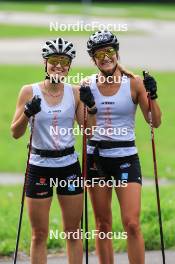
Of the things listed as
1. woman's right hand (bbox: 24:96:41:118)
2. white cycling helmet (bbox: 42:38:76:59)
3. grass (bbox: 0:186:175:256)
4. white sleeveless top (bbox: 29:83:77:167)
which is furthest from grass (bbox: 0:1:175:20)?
woman's right hand (bbox: 24:96:41:118)

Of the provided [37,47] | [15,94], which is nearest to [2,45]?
[37,47]

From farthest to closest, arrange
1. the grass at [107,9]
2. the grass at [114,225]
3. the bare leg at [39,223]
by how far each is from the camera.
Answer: the grass at [107,9] → the grass at [114,225] → the bare leg at [39,223]

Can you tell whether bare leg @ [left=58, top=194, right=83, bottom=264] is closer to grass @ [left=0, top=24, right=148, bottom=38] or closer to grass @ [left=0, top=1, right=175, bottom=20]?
grass @ [left=0, top=24, right=148, bottom=38]

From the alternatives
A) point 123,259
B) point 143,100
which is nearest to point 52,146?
point 143,100

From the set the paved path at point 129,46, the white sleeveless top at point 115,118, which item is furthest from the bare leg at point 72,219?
the paved path at point 129,46

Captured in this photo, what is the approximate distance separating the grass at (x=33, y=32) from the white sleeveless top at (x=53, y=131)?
34661mm

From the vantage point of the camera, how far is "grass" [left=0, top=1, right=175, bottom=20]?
60.8 m

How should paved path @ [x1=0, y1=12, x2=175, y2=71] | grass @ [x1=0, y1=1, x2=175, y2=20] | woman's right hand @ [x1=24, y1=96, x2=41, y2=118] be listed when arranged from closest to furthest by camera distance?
1. woman's right hand @ [x1=24, y1=96, x2=41, y2=118]
2. paved path @ [x1=0, y1=12, x2=175, y2=71]
3. grass @ [x1=0, y1=1, x2=175, y2=20]

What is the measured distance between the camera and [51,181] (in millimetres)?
8344

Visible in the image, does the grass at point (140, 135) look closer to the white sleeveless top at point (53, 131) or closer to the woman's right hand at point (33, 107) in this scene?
the white sleeveless top at point (53, 131)

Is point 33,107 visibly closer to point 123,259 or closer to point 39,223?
point 39,223

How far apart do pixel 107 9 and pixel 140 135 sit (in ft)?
156

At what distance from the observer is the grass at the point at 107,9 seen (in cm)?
6081

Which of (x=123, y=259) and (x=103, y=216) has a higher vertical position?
(x=103, y=216)
